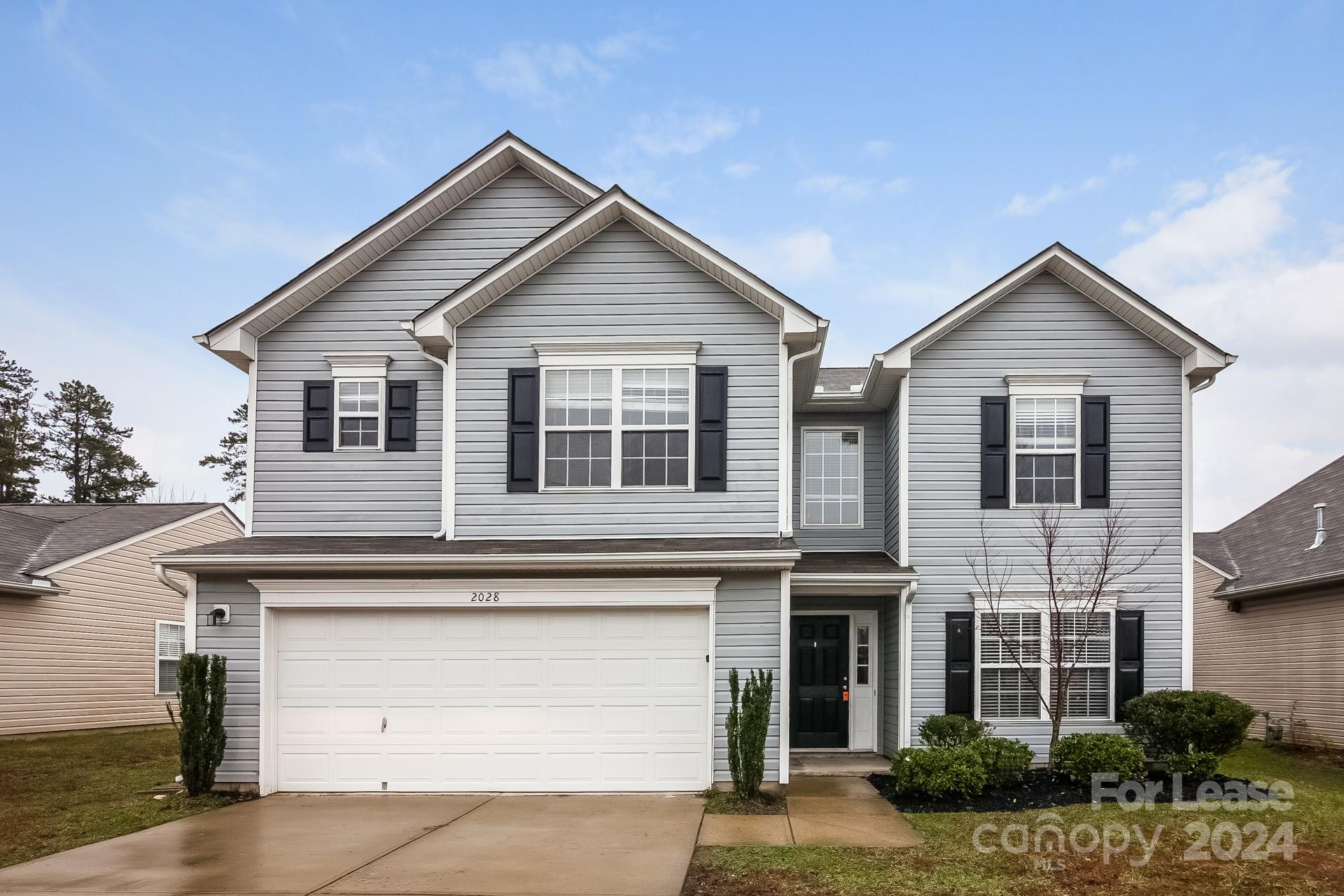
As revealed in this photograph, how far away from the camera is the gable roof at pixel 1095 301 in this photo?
1323 centimetres

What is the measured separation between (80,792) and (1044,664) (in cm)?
1240

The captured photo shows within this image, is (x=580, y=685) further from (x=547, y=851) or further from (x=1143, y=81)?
(x=1143, y=81)

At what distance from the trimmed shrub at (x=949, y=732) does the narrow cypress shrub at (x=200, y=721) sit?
8.39 meters

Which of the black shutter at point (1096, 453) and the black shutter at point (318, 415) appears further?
the black shutter at point (1096, 453)

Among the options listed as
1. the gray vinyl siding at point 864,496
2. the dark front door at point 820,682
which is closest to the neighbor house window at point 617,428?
the gray vinyl siding at point 864,496

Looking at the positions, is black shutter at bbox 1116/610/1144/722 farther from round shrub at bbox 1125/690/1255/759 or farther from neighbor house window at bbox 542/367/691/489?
neighbor house window at bbox 542/367/691/489

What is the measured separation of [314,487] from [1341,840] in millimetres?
11748

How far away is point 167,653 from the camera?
21328 mm

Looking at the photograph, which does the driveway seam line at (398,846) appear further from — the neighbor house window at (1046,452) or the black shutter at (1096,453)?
the black shutter at (1096,453)

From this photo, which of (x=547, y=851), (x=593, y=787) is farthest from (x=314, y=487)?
(x=547, y=851)

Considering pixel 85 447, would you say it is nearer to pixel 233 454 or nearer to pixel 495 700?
pixel 233 454

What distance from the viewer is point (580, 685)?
11.7 meters

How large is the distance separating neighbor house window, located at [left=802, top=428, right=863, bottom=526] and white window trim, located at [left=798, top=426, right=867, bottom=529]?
0.01 meters

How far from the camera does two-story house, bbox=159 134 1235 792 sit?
11.6 m
